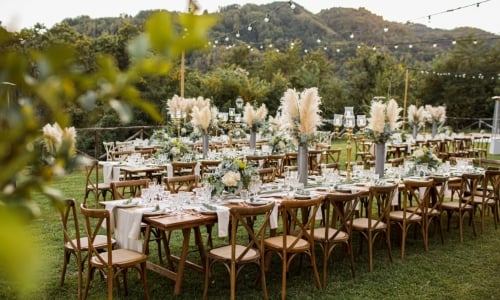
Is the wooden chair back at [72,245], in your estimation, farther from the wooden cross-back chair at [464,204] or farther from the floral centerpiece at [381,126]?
the wooden cross-back chair at [464,204]

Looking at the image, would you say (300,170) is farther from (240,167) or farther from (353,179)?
(240,167)

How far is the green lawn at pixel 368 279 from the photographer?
15.4ft

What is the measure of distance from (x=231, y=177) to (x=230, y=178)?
14 mm

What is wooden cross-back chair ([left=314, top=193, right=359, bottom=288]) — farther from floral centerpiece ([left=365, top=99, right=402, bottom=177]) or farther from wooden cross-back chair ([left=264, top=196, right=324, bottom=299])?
floral centerpiece ([left=365, top=99, right=402, bottom=177])

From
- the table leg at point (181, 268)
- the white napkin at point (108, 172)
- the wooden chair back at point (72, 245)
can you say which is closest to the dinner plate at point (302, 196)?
the table leg at point (181, 268)

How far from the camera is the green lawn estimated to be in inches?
185

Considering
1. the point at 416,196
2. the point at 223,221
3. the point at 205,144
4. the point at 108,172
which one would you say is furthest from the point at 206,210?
the point at 205,144

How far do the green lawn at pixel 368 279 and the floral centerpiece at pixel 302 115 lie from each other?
1.41m

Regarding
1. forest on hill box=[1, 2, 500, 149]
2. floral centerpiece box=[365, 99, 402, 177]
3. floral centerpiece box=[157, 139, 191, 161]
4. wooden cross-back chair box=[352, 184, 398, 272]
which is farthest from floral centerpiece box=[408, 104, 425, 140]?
forest on hill box=[1, 2, 500, 149]

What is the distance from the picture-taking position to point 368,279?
16.9 ft

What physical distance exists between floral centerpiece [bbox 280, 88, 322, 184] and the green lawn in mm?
1412

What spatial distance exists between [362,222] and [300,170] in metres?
1.02

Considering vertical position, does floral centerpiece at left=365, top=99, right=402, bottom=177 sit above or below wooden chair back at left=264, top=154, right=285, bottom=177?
above

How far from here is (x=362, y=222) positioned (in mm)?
5770
